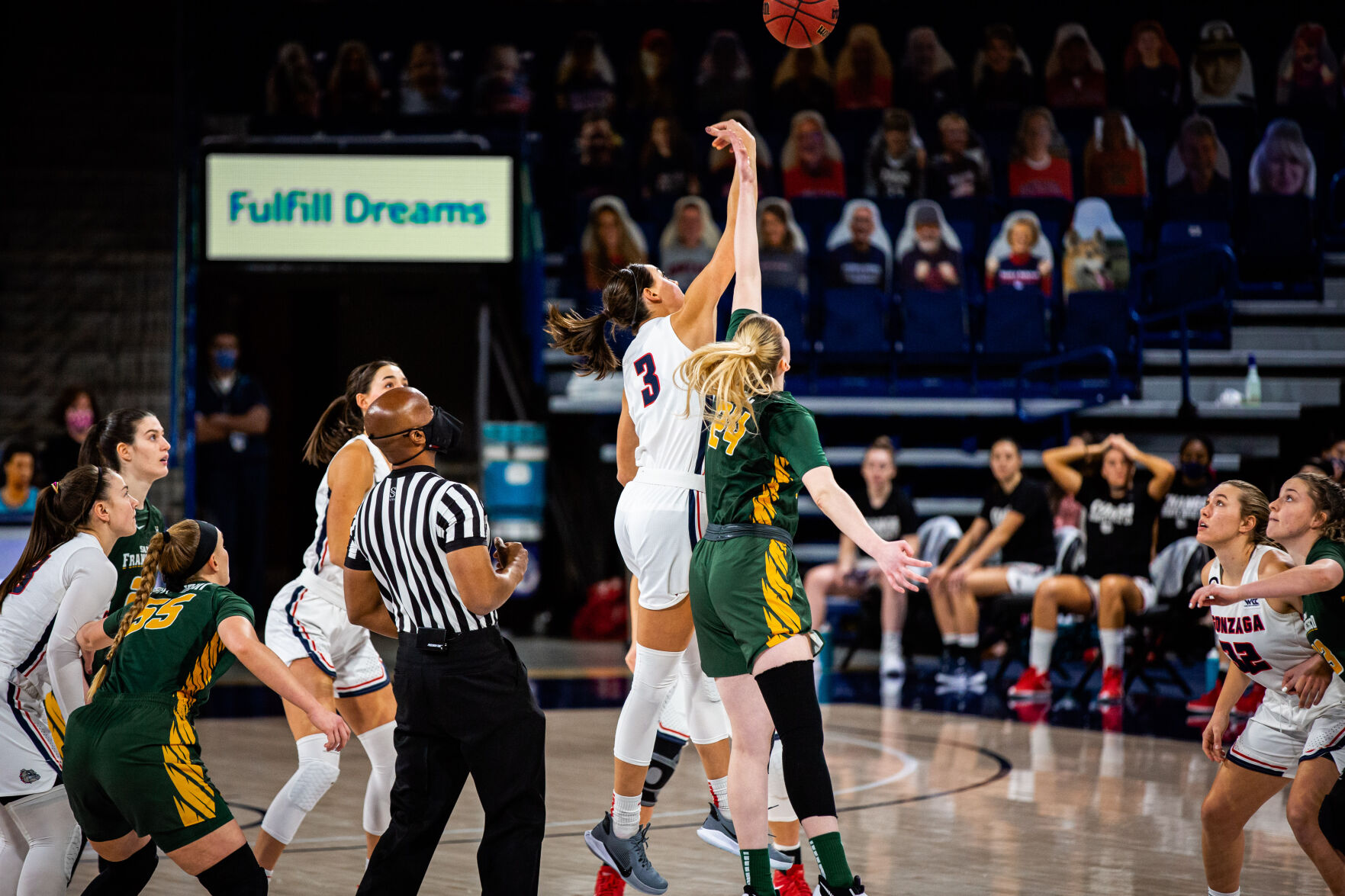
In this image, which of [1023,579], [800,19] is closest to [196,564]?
[800,19]

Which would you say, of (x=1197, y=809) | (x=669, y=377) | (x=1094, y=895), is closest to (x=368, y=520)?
(x=669, y=377)

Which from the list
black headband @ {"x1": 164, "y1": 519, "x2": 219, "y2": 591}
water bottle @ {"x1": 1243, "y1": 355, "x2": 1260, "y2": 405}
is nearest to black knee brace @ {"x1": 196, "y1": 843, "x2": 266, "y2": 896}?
black headband @ {"x1": 164, "y1": 519, "x2": 219, "y2": 591}

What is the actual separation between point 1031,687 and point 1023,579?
0.81 m

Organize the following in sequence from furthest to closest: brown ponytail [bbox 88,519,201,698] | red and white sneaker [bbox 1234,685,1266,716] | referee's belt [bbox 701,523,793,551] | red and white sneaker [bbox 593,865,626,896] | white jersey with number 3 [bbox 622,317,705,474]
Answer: red and white sneaker [bbox 1234,685,1266,716] < white jersey with number 3 [bbox 622,317,705,474] < red and white sneaker [bbox 593,865,626,896] < referee's belt [bbox 701,523,793,551] < brown ponytail [bbox 88,519,201,698]

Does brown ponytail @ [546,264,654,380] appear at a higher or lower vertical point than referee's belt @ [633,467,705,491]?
higher

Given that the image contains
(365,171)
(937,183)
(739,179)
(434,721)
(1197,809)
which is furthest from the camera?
(937,183)

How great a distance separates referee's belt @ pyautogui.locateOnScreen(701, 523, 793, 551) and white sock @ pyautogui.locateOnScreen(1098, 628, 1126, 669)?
5.45m

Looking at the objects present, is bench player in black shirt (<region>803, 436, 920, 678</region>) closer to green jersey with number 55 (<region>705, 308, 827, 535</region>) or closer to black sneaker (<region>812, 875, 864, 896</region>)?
green jersey with number 55 (<region>705, 308, 827, 535</region>)

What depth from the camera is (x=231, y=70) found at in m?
13.7

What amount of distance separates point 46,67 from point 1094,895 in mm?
11295

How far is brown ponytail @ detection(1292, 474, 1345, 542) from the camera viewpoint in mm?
4086

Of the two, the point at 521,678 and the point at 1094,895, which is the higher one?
the point at 521,678

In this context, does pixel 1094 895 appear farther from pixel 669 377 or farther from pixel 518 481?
pixel 518 481

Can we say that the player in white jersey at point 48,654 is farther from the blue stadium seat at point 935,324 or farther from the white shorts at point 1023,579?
the blue stadium seat at point 935,324
